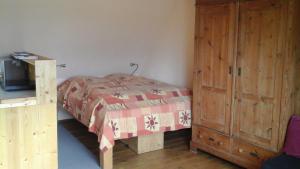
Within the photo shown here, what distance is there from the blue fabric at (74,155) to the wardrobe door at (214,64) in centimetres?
127

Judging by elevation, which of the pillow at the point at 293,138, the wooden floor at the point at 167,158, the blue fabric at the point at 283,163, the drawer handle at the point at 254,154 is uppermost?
the pillow at the point at 293,138

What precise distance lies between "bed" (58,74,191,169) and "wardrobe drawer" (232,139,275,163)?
714 millimetres

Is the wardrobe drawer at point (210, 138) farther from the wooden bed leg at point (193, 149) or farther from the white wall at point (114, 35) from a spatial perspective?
the white wall at point (114, 35)

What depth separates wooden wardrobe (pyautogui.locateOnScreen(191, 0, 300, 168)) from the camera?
2.63 meters

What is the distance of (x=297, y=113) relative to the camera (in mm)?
2705

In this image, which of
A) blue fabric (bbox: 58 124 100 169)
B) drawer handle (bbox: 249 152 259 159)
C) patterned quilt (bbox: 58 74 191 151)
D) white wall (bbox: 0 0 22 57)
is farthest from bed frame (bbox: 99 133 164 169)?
white wall (bbox: 0 0 22 57)

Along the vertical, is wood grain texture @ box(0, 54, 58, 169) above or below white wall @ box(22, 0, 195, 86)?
below

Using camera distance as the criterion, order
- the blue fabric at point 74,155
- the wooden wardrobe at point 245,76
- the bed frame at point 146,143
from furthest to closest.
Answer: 1. the bed frame at point 146,143
2. the blue fabric at point 74,155
3. the wooden wardrobe at point 245,76

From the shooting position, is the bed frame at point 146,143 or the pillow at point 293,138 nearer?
the pillow at point 293,138

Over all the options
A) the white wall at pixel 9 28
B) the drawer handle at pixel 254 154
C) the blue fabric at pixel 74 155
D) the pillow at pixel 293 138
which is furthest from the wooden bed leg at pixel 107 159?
the white wall at pixel 9 28

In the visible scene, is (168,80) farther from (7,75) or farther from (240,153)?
(7,75)

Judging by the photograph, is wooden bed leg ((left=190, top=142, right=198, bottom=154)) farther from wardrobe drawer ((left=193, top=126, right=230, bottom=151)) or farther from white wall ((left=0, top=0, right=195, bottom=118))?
white wall ((left=0, top=0, right=195, bottom=118))

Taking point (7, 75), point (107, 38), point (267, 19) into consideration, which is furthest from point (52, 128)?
point (107, 38)

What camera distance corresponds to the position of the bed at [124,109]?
10.2 feet
